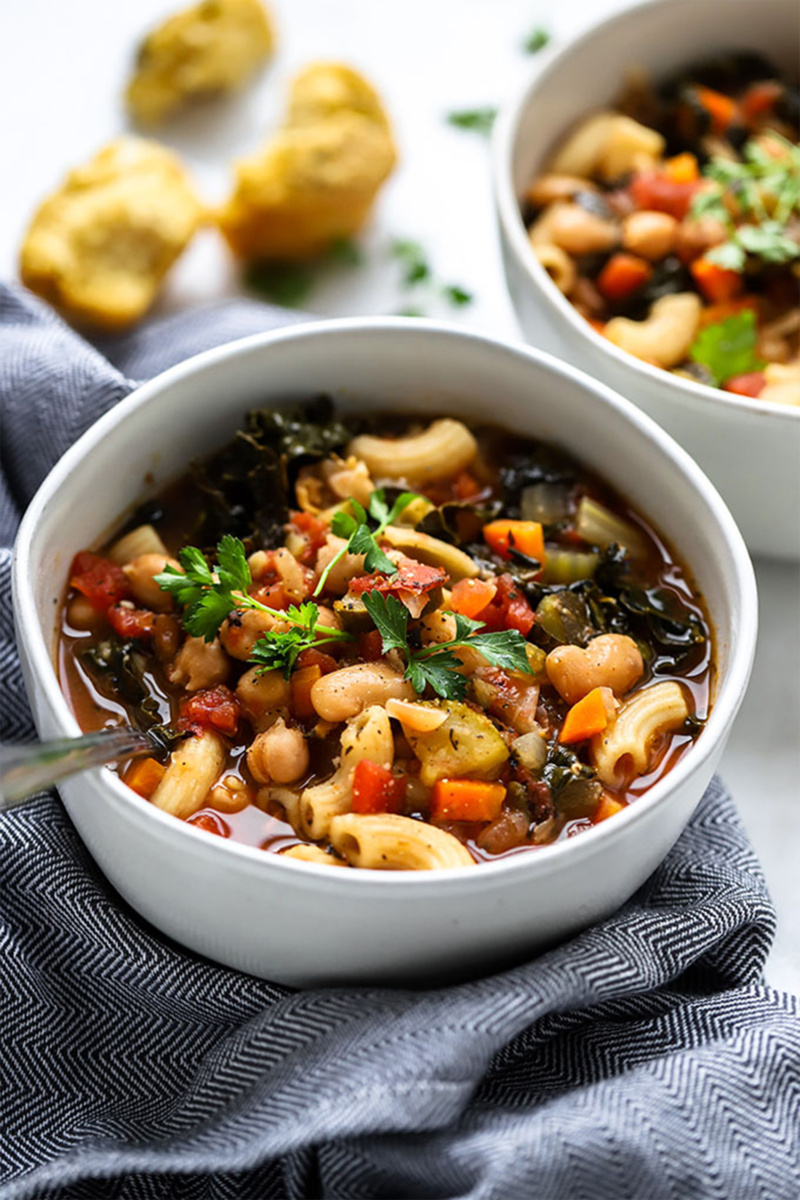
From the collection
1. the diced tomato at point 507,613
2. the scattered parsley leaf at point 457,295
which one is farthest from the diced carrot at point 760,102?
the diced tomato at point 507,613

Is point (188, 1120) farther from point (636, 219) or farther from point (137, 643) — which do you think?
point (636, 219)

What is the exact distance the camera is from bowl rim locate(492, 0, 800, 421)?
326 cm

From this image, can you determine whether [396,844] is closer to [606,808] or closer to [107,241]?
[606,808]

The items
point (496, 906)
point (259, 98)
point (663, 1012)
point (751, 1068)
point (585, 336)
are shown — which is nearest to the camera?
point (496, 906)

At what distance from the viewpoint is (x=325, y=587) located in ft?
9.76

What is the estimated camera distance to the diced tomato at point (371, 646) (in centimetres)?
287

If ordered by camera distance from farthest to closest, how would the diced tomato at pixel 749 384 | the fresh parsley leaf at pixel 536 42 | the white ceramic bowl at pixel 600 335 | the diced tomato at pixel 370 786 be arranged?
1. the fresh parsley leaf at pixel 536 42
2. the diced tomato at pixel 749 384
3. the white ceramic bowl at pixel 600 335
4. the diced tomato at pixel 370 786

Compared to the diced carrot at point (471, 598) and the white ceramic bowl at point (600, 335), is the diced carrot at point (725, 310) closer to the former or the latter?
the white ceramic bowl at point (600, 335)

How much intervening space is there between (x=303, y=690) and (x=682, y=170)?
1993 mm

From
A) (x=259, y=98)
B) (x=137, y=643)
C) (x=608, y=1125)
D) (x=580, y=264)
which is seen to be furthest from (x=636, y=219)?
(x=608, y=1125)

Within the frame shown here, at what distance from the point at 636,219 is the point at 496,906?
210 centimetres

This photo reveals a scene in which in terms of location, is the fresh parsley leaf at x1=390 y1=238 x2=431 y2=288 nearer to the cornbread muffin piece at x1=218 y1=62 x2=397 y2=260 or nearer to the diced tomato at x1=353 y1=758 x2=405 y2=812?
the cornbread muffin piece at x1=218 y1=62 x2=397 y2=260

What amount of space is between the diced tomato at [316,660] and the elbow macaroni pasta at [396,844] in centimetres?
34

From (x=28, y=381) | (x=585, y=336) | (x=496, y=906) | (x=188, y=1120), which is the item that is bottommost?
(x=188, y=1120)
